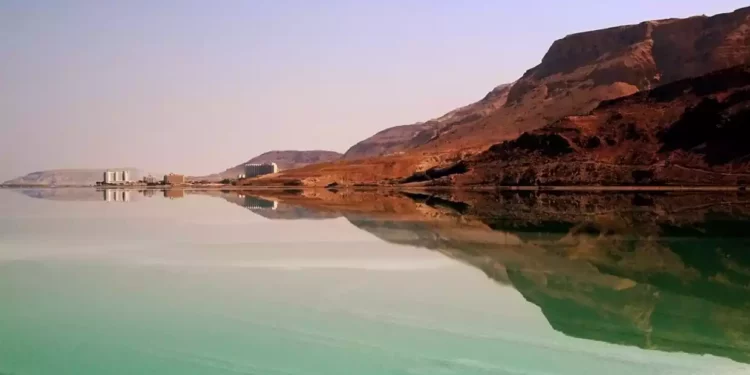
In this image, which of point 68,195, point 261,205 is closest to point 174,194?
point 68,195

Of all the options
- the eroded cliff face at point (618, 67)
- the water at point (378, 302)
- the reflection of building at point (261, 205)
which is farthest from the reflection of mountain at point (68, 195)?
the eroded cliff face at point (618, 67)

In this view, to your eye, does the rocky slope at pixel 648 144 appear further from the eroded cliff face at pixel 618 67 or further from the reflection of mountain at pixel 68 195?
the reflection of mountain at pixel 68 195

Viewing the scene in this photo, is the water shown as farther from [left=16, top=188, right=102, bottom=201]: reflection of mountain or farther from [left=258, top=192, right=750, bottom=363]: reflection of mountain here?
[left=16, top=188, right=102, bottom=201]: reflection of mountain

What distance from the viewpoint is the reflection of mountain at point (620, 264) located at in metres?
12.8

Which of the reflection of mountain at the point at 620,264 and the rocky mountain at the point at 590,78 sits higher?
the rocky mountain at the point at 590,78

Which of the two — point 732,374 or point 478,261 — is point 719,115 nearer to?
point 478,261

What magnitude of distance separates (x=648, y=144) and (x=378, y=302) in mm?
75110

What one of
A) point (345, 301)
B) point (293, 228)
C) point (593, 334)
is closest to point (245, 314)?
point (345, 301)

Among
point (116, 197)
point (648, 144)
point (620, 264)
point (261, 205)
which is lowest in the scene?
point (620, 264)

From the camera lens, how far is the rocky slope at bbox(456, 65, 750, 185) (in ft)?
249

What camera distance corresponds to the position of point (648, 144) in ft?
274

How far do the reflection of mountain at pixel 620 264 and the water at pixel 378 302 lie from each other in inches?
3.2

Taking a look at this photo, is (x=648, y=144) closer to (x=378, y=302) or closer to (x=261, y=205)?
(x=261, y=205)

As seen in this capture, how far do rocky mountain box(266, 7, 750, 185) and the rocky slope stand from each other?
24.9 m
